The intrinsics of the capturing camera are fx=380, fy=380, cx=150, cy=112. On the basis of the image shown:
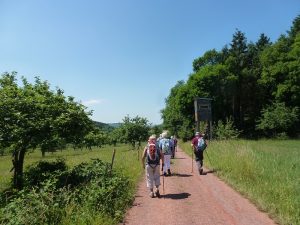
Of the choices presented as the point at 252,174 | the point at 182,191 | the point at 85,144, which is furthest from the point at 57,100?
the point at 252,174

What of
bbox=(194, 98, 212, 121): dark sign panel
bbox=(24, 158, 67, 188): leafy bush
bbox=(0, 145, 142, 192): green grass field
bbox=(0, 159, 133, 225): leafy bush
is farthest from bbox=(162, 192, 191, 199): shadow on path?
bbox=(194, 98, 212, 121): dark sign panel

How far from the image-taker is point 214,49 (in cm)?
7475

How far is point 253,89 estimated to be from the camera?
6475 centimetres

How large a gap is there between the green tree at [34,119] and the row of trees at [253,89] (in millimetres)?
46773

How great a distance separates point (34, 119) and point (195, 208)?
20.4 feet

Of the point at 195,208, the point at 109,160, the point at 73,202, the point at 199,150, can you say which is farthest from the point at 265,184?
the point at 109,160

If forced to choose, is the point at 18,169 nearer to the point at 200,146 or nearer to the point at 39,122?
the point at 39,122

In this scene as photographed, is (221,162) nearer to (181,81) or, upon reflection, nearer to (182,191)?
(182,191)

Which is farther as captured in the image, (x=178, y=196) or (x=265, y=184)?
(x=265, y=184)

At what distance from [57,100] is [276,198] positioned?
829 cm

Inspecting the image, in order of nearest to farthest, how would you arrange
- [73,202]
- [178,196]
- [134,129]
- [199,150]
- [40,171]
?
[73,202]
[178,196]
[40,171]
[199,150]
[134,129]

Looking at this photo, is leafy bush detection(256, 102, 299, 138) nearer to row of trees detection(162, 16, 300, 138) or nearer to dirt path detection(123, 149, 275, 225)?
row of trees detection(162, 16, 300, 138)

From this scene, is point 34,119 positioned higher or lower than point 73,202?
higher

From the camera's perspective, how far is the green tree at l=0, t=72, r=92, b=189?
12344mm
